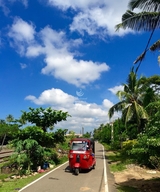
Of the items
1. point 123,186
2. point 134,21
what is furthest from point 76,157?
point 134,21

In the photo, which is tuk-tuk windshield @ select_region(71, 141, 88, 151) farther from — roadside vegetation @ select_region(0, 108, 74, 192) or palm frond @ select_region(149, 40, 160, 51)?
palm frond @ select_region(149, 40, 160, 51)

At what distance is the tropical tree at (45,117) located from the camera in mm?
15172

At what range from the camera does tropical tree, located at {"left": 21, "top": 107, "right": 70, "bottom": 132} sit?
597 inches

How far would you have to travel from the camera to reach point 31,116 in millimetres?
15258

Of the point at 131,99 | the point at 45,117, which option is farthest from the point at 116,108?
the point at 45,117

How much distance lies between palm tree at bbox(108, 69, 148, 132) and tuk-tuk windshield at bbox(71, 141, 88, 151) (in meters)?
8.94

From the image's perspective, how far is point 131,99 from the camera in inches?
872

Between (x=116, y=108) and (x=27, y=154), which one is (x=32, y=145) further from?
(x=116, y=108)

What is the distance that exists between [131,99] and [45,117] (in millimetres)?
10474

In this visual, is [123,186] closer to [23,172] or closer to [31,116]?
[23,172]

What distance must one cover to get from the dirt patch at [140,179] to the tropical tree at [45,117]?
5.99 meters

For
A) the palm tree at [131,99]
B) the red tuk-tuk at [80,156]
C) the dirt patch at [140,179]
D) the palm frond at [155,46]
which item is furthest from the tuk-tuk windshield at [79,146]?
the palm tree at [131,99]

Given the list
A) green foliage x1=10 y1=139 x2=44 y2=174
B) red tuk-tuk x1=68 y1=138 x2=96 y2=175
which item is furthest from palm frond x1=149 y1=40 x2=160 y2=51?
green foliage x1=10 y1=139 x2=44 y2=174

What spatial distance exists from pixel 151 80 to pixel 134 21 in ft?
31.5
